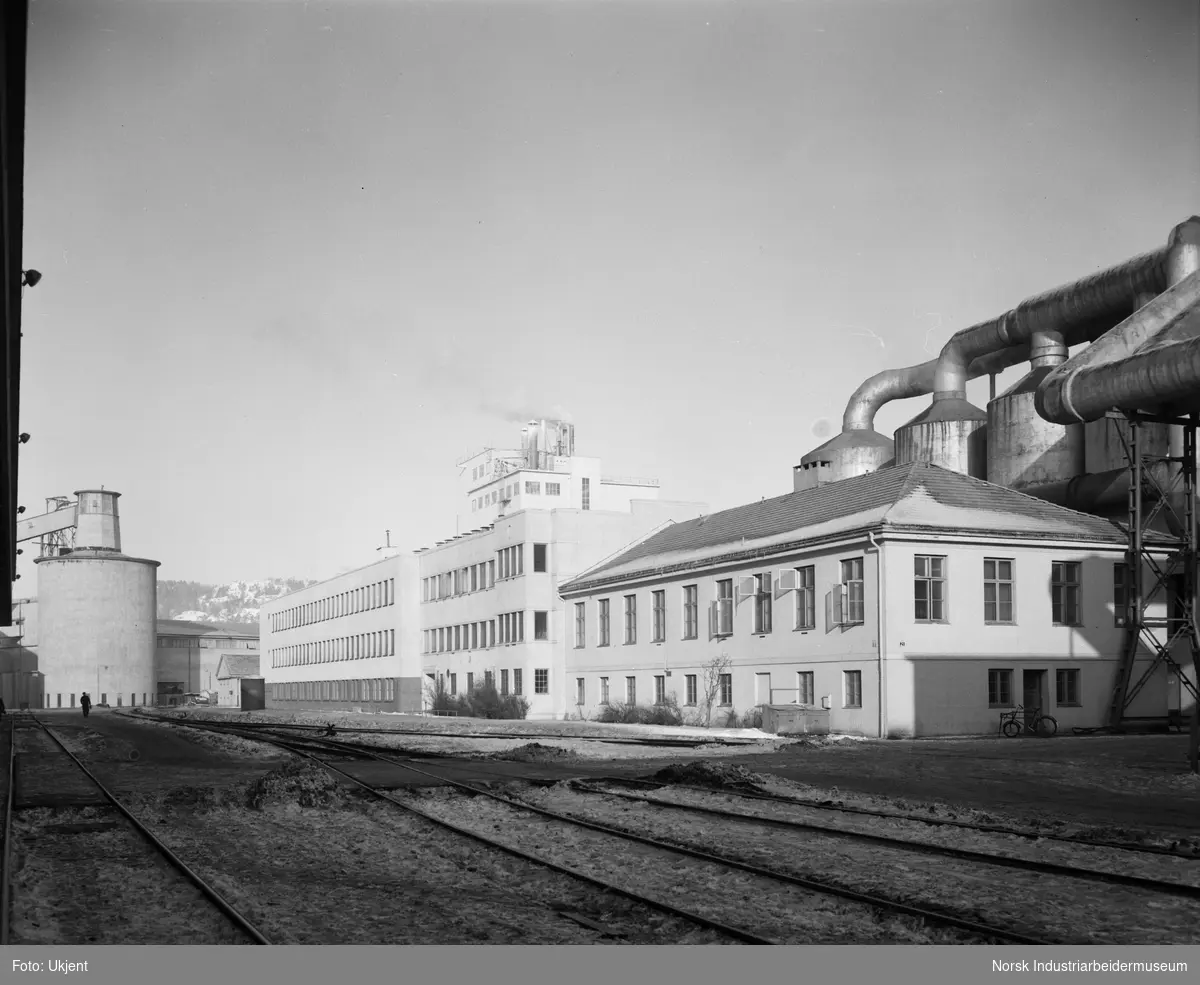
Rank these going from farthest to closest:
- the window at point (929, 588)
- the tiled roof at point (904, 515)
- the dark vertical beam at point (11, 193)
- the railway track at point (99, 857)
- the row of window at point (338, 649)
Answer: the row of window at point (338, 649) → the tiled roof at point (904, 515) → the window at point (929, 588) → the dark vertical beam at point (11, 193) → the railway track at point (99, 857)

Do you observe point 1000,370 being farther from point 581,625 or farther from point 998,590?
point 581,625

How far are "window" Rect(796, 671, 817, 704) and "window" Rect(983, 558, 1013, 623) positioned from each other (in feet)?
17.2

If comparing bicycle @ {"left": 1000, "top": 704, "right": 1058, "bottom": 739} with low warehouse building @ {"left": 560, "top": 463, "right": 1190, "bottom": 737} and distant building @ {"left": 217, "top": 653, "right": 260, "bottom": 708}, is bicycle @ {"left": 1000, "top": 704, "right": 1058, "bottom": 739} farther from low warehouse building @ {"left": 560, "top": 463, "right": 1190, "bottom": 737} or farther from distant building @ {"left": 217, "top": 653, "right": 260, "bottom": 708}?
distant building @ {"left": 217, "top": 653, "right": 260, "bottom": 708}

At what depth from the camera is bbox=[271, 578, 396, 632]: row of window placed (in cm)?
7694

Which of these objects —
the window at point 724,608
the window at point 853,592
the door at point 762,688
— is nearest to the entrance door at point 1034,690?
the window at point 853,592

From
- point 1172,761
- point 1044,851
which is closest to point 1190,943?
point 1044,851

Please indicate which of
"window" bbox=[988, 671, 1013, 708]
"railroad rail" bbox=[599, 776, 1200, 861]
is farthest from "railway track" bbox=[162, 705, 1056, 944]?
"window" bbox=[988, 671, 1013, 708]

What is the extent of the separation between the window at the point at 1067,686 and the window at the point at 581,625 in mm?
20546

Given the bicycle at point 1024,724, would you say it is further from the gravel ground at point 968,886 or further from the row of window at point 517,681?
the row of window at point 517,681

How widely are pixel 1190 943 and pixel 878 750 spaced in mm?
19968

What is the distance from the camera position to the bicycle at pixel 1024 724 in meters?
34.0

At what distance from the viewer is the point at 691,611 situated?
145ft

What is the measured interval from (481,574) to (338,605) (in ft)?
93.0

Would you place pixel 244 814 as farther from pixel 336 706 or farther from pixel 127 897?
pixel 336 706
